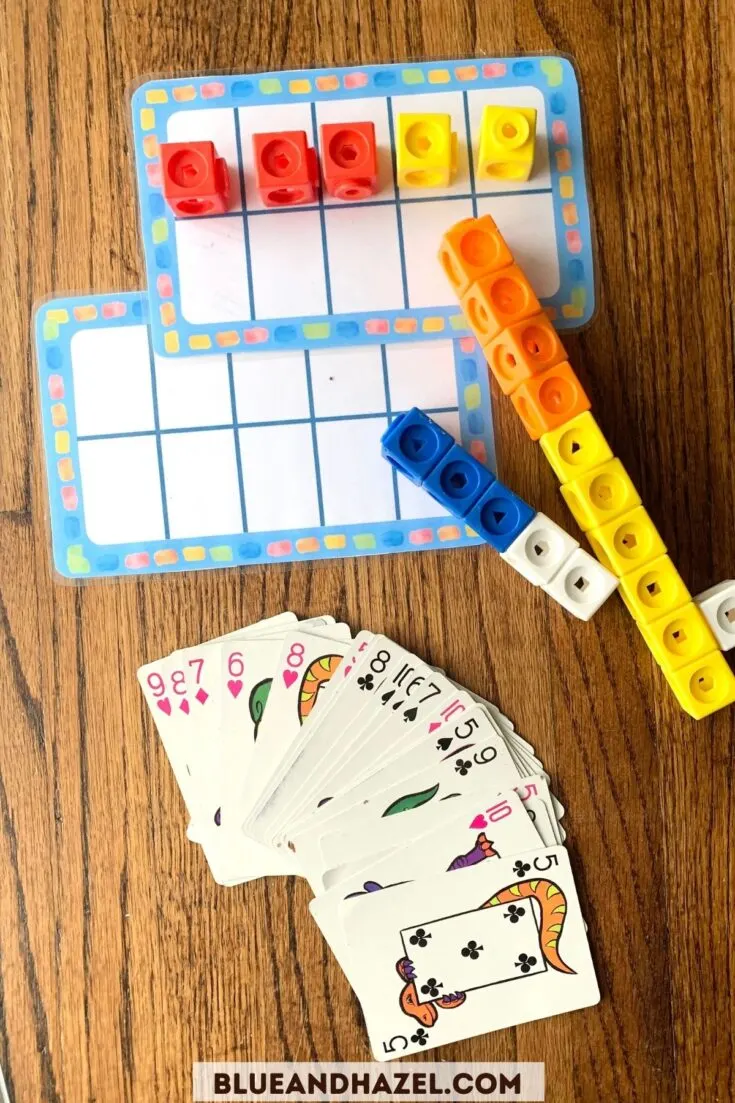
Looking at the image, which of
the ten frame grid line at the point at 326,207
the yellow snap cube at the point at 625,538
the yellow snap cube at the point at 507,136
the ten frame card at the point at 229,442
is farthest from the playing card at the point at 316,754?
the yellow snap cube at the point at 507,136

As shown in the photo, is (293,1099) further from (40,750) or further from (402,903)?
(40,750)

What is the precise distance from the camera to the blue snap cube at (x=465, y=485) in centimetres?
80

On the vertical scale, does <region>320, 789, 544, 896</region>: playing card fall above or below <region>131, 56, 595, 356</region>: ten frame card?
below

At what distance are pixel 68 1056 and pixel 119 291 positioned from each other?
66 cm

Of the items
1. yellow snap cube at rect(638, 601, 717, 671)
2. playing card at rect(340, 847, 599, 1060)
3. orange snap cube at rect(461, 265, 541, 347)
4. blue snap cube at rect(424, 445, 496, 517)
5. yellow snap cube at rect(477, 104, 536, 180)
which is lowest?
playing card at rect(340, 847, 599, 1060)

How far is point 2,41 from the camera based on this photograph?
856 mm

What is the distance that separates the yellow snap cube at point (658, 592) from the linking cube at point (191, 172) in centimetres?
47

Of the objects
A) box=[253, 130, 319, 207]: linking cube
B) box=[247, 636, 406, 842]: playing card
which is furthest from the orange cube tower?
box=[247, 636, 406, 842]: playing card

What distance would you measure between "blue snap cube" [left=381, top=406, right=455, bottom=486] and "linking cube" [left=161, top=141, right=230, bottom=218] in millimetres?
244

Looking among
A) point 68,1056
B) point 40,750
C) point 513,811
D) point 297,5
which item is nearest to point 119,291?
point 297,5

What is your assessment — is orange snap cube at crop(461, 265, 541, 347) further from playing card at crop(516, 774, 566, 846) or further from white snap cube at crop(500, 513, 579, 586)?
playing card at crop(516, 774, 566, 846)

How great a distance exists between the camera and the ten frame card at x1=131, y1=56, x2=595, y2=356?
2.76 feet

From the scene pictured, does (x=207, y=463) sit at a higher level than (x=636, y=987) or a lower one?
higher

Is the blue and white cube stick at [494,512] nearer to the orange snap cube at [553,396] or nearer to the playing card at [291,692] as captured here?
the orange snap cube at [553,396]
